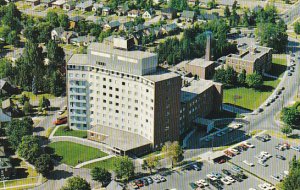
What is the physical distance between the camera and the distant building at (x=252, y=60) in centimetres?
11888

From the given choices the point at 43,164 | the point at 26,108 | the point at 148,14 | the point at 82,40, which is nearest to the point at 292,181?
the point at 43,164

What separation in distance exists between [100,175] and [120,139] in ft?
42.7

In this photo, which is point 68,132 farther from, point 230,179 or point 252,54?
point 252,54

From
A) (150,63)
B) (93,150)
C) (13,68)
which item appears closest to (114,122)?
(93,150)

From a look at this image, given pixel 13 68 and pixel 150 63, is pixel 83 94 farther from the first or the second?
pixel 13 68

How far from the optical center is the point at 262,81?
117m

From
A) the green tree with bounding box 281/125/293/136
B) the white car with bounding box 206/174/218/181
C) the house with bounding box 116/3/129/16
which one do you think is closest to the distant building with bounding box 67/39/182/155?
the white car with bounding box 206/174/218/181

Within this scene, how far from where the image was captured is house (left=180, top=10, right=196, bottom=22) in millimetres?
161375

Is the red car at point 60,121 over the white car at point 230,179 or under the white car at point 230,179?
over

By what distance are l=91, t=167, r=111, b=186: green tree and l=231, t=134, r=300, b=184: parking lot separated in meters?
21.5

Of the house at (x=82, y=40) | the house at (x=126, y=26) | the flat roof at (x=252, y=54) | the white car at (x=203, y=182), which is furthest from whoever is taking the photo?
the house at (x=126, y=26)

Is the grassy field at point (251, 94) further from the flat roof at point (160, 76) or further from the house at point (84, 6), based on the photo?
the house at point (84, 6)

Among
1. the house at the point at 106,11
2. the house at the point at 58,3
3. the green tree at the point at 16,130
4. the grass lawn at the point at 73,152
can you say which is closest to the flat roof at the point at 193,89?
the grass lawn at the point at 73,152

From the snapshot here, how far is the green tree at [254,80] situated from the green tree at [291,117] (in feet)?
54.2
